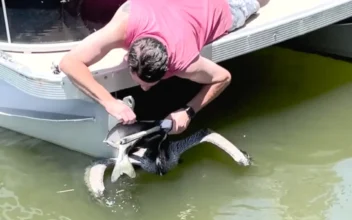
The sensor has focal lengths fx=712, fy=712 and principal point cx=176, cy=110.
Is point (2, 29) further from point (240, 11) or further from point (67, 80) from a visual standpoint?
point (240, 11)

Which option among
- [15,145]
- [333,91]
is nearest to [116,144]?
[15,145]

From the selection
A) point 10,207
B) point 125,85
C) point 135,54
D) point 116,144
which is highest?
point 135,54

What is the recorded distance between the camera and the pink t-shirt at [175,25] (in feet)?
8.06

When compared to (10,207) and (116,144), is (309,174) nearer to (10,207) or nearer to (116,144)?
(116,144)

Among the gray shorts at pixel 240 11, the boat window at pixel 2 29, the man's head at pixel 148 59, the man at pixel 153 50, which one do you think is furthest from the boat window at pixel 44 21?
the gray shorts at pixel 240 11

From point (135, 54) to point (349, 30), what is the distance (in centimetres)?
155

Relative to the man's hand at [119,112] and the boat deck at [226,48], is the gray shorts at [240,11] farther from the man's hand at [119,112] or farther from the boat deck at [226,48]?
the man's hand at [119,112]

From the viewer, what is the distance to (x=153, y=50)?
7.79 feet

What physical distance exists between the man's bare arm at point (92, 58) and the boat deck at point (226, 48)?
3.1 inches

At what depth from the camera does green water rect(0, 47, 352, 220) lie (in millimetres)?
2592

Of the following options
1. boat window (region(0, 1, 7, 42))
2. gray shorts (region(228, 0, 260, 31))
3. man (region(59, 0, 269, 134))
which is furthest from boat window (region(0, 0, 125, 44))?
gray shorts (region(228, 0, 260, 31))

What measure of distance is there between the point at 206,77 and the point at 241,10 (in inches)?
18.8

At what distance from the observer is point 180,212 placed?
2.58 m

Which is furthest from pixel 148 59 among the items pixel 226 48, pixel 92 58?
pixel 226 48
